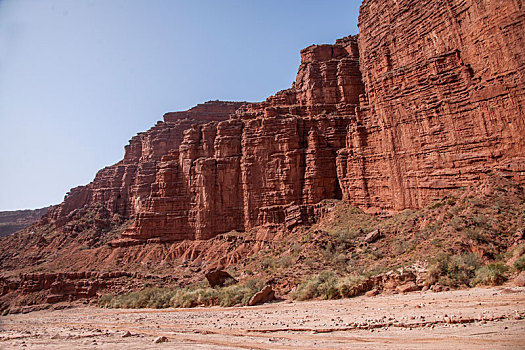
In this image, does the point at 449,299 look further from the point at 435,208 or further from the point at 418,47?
the point at 418,47

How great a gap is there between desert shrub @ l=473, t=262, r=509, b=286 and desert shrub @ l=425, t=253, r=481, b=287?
0.49 metres

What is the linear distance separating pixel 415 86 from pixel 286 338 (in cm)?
2703

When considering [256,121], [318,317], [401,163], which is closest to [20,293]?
[256,121]

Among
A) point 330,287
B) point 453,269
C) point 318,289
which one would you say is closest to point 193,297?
point 318,289

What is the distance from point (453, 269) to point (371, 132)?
2198 cm

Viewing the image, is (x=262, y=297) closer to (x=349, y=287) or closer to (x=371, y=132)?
(x=349, y=287)

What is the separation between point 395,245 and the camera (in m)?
22.8

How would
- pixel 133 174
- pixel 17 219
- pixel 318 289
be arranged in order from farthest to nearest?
pixel 17 219, pixel 133 174, pixel 318 289

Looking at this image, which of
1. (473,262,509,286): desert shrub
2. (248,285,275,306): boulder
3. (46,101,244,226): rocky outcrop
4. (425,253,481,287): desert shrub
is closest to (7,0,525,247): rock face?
(46,101,244,226): rocky outcrop

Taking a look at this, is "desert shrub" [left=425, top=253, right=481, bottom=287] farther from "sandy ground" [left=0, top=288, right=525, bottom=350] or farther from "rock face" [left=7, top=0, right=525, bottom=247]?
"rock face" [left=7, top=0, right=525, bottom=247]

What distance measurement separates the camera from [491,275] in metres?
13.2

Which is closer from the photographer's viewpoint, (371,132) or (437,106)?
(437,106)

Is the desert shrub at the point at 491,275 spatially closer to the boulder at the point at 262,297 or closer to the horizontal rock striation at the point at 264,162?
the boulder at the point at 262,297

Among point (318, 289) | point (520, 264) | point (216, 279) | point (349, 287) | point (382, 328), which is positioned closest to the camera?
point (382, 328)
